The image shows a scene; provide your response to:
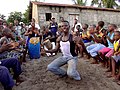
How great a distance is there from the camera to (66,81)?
5.89 m

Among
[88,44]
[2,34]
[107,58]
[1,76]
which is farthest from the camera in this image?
[88,44]

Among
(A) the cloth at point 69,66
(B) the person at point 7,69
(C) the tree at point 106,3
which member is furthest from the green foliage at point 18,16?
(B) the person at point 7,69

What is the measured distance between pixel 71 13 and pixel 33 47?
12.7 m

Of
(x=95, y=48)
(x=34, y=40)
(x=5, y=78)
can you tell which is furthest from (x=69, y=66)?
(x=34, y=40)

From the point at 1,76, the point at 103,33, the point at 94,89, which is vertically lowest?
the point at 94,89

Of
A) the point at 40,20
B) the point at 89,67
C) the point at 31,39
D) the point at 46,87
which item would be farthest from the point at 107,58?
the point at 40,20

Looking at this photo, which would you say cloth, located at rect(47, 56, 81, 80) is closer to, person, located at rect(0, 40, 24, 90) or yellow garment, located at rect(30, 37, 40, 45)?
person, located at rect(0, 40, 24, 90)

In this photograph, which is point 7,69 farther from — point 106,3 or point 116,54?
point 106,3

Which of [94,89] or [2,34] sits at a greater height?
[2,34]

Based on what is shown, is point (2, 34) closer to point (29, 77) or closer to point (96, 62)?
point (29, 77)

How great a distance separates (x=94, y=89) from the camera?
17.9ft

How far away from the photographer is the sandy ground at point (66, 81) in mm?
5562

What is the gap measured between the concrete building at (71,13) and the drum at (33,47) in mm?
10406

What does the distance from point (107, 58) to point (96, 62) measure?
92cm
